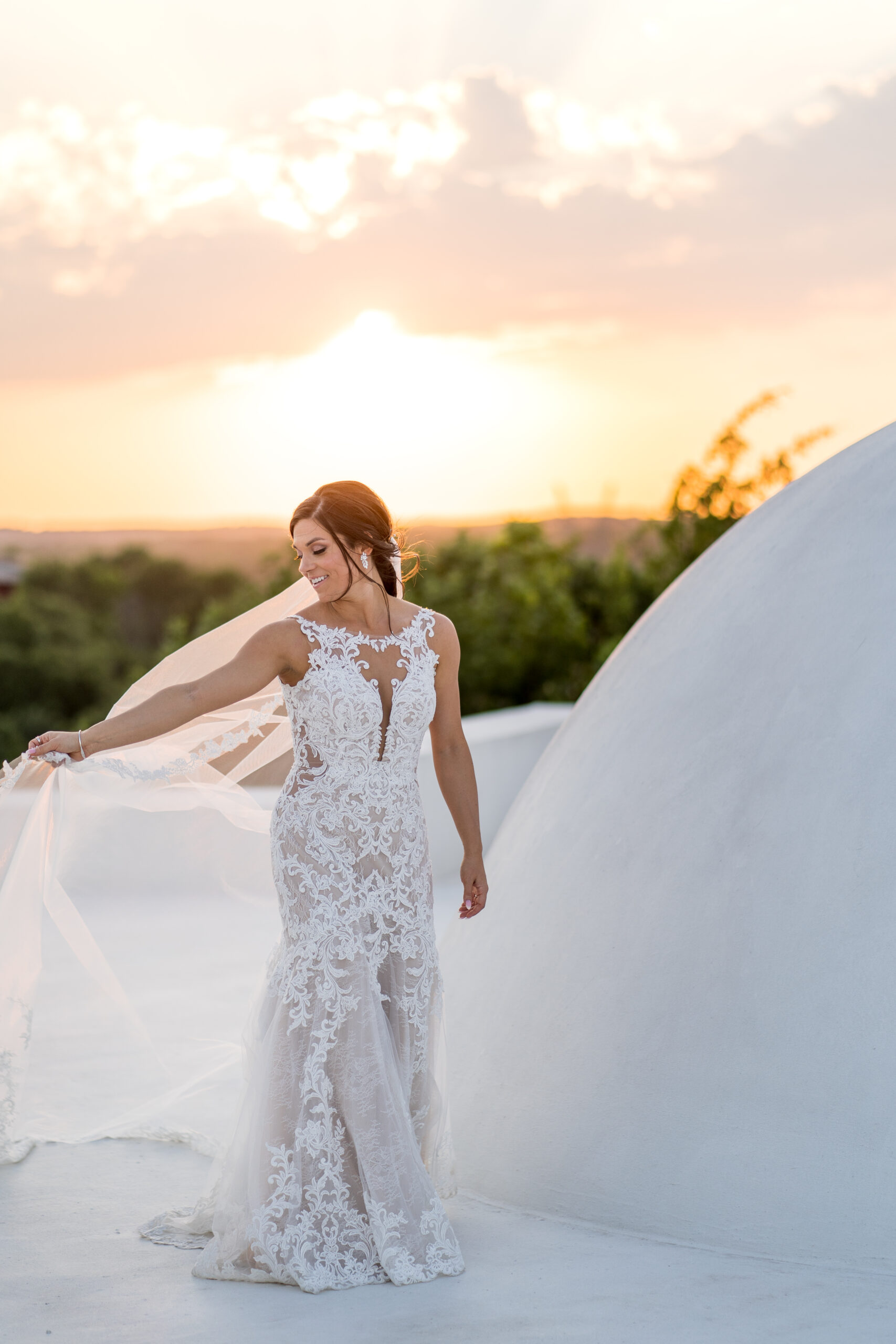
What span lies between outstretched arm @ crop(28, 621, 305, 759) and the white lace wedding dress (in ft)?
0.21

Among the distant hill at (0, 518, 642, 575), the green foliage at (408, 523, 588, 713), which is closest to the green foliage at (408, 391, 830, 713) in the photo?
the green foliage at (408, 523, 588, 713)

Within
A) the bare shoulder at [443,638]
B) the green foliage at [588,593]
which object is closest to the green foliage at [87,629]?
the green foliage at [588,593]

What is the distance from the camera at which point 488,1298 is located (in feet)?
7.59

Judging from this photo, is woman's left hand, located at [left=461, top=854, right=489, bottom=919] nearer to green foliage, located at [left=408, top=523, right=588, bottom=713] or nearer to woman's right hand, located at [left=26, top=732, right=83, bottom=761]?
woman's right hand, located at [left=26, top=732, right=83, bottom=761]

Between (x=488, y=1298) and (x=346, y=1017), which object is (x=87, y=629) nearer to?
(x=346, y=1017)

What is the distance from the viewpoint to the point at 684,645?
316cm

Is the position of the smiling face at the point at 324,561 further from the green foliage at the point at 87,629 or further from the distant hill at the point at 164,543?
the distant hill at the point at 164,543

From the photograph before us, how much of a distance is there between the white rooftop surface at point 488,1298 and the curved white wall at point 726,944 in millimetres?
96

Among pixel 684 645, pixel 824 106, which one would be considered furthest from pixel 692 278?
pixel 684 645

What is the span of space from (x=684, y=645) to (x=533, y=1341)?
1661 mm

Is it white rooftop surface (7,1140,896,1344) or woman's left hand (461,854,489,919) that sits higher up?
woman's left hand (461,854,489,919)

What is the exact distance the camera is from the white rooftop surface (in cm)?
218

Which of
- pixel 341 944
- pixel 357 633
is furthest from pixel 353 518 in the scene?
pixel 341 944

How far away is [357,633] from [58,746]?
0.65 metres
